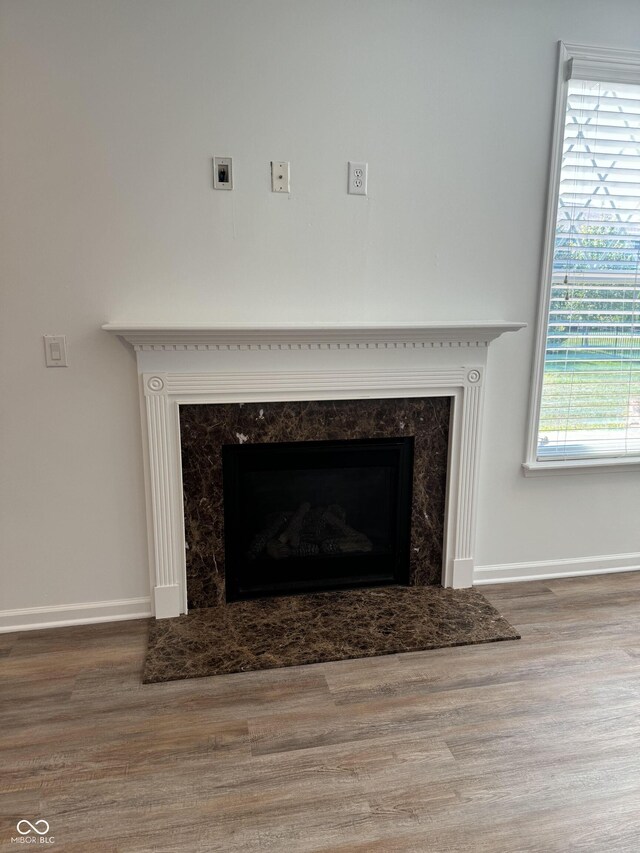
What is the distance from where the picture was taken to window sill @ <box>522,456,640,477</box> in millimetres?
2805

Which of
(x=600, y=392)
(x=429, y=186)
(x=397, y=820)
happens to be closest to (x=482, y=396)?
(x=600, y=392)

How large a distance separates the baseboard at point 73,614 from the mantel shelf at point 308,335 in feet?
3.55

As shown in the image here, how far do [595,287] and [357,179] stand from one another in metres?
1.19

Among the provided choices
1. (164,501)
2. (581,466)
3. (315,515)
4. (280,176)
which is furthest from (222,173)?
(581,466)

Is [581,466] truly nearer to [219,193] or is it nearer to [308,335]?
[308,335]

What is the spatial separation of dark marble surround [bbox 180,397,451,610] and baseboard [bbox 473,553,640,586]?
349mm

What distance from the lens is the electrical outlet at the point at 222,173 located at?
2301 millimetres

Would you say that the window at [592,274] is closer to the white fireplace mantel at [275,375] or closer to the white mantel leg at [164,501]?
the white fireplace mantel at [275,375]

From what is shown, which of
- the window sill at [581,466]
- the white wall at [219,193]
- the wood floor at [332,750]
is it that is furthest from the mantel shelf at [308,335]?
the wood floor at [332,750]

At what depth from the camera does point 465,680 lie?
2.18m

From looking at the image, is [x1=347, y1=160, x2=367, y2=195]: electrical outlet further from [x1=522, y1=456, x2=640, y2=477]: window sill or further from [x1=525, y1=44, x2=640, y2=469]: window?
[x1=522, y1=456, x2=640, y2=477]: window sill

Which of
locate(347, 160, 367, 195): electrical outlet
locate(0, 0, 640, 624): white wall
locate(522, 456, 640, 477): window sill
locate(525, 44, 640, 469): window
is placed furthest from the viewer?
locate(522, 456, 640, 477): window sill

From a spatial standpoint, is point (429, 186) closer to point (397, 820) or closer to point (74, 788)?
point (397, 820)

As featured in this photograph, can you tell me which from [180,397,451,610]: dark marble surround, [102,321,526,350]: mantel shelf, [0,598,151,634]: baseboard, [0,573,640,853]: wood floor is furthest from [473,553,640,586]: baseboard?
[0,598,151,634]: baseboard
